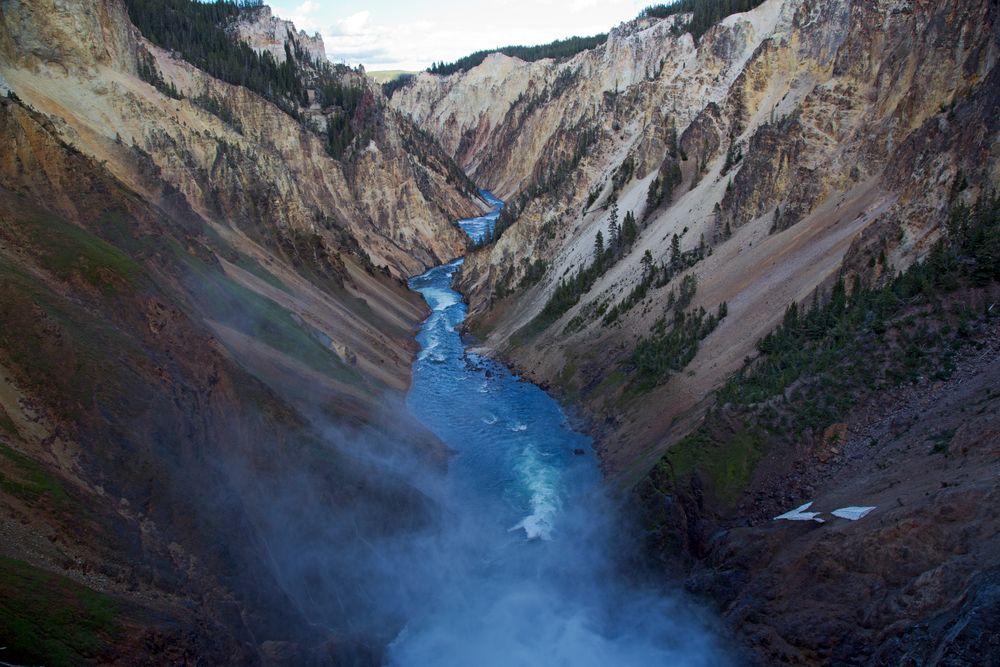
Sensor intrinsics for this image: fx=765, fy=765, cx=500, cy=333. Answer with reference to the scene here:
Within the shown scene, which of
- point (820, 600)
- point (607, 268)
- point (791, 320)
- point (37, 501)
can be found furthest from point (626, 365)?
point (37, 501)

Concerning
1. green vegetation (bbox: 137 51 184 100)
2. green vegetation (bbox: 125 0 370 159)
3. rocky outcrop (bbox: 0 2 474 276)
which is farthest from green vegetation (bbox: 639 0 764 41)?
green vegetation (bbox: 137 51 184 100)

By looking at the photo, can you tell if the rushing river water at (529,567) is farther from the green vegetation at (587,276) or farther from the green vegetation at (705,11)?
the green vegetation at (705,11)

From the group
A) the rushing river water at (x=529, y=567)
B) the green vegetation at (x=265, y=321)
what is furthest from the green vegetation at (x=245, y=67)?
the rushing river water at (x=529, y=567)

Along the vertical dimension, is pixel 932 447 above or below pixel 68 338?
below

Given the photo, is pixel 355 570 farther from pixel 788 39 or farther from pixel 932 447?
pixel 788 39

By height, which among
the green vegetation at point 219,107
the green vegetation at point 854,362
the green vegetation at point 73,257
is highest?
the green vegetation at point 219,107

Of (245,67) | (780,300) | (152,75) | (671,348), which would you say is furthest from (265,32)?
(780,300)

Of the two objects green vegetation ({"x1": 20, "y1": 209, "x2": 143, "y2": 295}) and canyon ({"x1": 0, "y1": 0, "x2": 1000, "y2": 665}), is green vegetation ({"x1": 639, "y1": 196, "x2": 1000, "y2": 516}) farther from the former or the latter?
green vegetation ({"x1": 20, "y1": 209, "x2": 143, "y2": 295})
